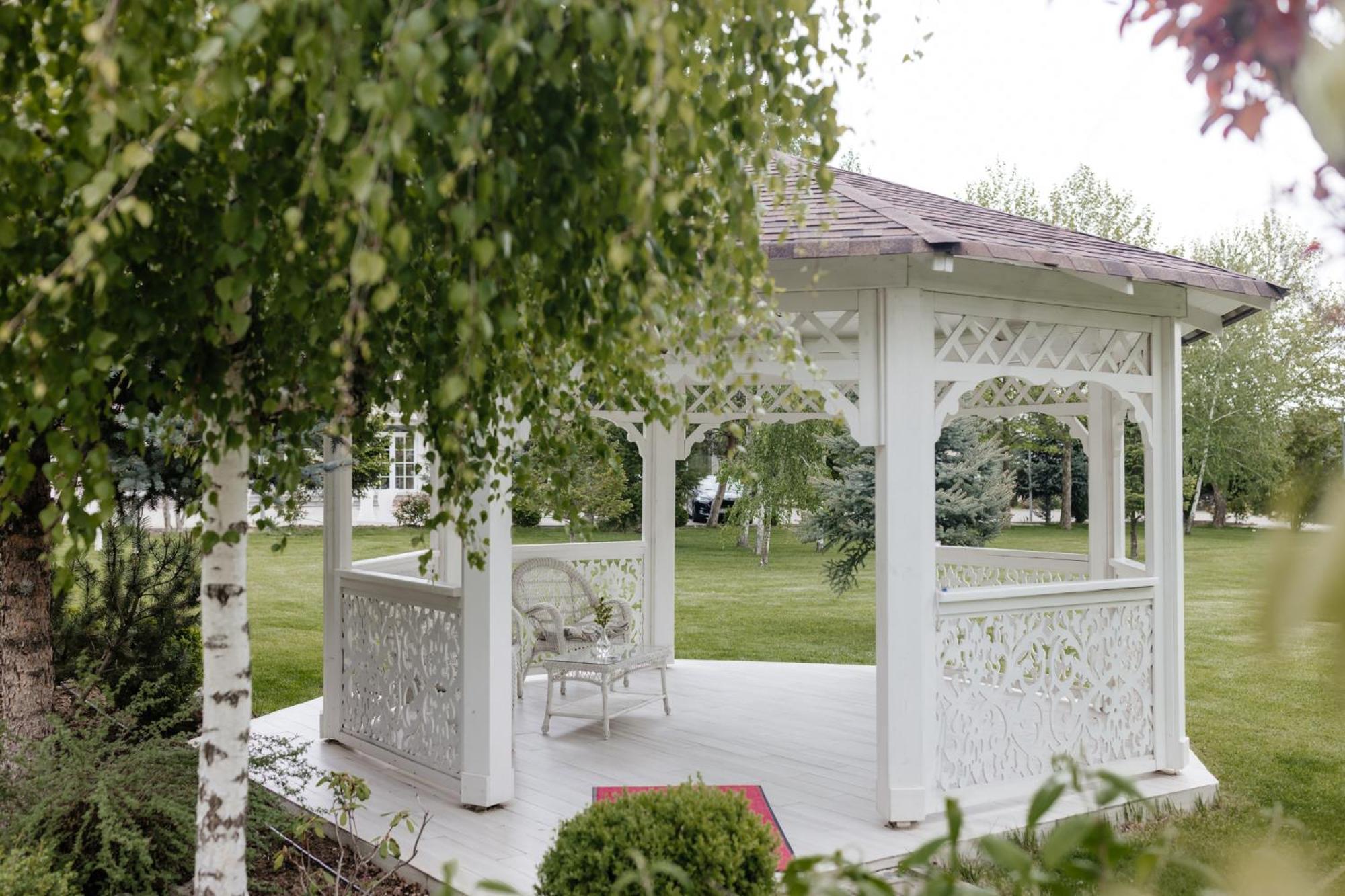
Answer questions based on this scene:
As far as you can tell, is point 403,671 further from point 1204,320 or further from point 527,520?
point 527,520

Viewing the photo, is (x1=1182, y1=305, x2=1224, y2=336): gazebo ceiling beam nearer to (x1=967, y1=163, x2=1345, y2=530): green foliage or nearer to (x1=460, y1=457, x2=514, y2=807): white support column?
(x1=460, y1=457, x2=514, y2=807): white support column

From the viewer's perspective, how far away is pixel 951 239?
169 inches

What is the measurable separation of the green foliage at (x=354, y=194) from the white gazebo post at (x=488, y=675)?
2418mm

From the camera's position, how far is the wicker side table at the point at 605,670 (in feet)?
21.0

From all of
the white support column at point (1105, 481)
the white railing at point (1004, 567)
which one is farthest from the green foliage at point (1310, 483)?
the white support column at point (1105, 481)

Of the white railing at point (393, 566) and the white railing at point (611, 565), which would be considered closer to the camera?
the white railing at point (393, 566)

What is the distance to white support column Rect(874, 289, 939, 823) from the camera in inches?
187

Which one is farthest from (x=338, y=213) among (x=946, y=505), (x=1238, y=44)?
(x=946, y=505)

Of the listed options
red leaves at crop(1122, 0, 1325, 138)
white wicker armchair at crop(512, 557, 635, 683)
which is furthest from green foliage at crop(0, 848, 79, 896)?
white wicker armchair at crop(512, 557, 635, 683)

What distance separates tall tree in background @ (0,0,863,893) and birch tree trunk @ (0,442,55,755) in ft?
7.28

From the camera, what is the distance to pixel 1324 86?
43cm

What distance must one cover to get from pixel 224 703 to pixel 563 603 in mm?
5493

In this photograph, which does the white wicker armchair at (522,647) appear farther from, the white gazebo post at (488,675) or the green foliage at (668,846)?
the green foliage at (668,846)

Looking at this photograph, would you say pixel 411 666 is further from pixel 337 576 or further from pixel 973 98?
pixel 973 98
